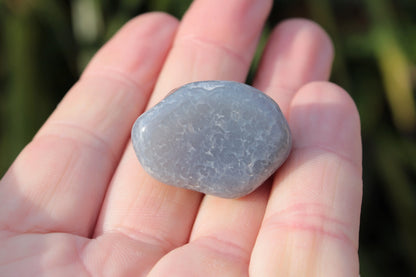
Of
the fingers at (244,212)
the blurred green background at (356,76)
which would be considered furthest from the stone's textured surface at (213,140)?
the blurred green background at (356,76)

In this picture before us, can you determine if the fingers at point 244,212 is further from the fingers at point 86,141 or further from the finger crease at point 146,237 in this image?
the fingers at point 86,141

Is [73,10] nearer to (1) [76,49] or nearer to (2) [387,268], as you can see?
(1) [76,49]

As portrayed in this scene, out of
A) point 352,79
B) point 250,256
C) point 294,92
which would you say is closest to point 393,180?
point 352,79

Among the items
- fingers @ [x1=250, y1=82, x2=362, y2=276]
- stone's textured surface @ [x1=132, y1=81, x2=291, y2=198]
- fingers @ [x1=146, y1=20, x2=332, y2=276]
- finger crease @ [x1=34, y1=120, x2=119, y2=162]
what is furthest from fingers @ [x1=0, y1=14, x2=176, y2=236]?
fingers @ [x1=250, y1=82, x2=362, y2=276]

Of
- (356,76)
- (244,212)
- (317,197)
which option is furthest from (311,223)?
(356,76)

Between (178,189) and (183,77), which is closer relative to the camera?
(178,189)

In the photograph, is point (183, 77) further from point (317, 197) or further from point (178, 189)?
point (317, 197)
